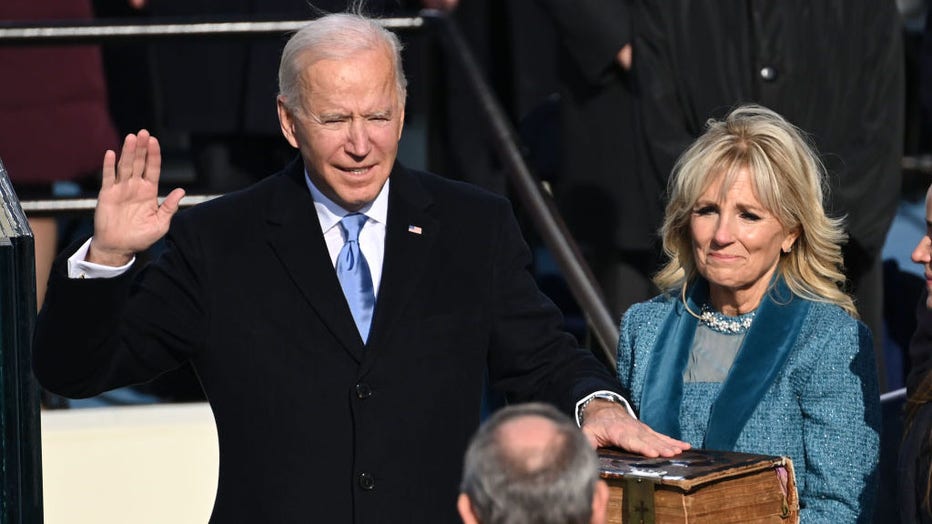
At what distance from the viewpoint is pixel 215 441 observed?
528 cm

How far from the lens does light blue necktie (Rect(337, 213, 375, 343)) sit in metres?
3.40

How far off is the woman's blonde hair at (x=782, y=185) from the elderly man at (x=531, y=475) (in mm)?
1344

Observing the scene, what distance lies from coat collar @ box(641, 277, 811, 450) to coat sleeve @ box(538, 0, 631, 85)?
1.49m

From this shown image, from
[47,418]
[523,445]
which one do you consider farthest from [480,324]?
[47,418]

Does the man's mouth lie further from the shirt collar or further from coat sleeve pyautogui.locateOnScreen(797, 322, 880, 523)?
coat sleeve pyautogui.locateOnScreen(797, 322, 880, 523)

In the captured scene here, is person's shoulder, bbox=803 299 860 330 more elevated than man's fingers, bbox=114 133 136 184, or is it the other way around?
man's fingers, bbox=114 133 136 184

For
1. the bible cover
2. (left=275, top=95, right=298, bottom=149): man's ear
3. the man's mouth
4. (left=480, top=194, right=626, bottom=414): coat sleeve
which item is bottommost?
the bible cover

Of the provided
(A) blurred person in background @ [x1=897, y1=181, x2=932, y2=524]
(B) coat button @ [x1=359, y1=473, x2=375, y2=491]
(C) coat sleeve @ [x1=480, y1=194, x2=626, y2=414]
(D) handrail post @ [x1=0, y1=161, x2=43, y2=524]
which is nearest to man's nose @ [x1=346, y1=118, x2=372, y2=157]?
(C) coat sleeve @ [x1=480, y1=194, x2=626, y2=414]

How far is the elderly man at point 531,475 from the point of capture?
7.88 feet

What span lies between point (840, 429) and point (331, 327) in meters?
1.04

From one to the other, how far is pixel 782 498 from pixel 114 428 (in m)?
2.64

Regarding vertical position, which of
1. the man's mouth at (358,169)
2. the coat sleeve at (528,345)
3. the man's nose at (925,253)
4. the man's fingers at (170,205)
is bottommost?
the coat sleeve at (528,345)

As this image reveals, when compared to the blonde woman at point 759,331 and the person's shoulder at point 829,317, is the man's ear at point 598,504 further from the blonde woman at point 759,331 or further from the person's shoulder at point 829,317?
the person's shoulder at point 829,317

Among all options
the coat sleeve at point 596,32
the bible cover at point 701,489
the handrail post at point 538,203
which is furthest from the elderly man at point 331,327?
the coat sleeve at point 596,32
